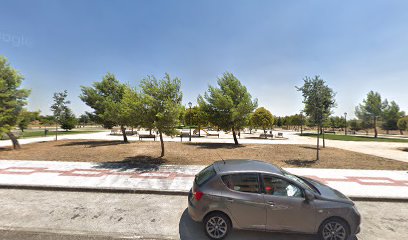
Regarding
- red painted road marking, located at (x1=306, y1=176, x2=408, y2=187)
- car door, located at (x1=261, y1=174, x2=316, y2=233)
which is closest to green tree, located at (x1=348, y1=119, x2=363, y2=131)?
red painted road marking, located at (x1=306, y1=176, x2=408, y2=187)

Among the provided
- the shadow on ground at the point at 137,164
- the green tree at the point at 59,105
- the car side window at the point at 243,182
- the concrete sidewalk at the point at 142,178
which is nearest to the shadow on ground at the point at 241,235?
the car side window at the point at 243,182

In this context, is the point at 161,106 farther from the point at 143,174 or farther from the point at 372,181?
the point at 372,181

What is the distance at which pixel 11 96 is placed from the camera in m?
15.3

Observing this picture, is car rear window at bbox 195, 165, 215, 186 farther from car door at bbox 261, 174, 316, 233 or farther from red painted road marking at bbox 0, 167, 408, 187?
red painted road marking at bbox 0, 167, 408, 187

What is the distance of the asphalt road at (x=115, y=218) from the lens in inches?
168

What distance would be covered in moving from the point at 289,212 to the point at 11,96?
2232cm

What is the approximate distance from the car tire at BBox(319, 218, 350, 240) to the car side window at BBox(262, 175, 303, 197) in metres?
0.83

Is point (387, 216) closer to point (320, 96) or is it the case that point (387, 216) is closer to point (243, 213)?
point (243, 213)

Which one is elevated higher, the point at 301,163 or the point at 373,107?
the point at 373,107

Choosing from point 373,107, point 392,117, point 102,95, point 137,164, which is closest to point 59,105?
point 102,95

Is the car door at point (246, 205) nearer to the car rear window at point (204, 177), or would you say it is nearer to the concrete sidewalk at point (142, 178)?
the car rear window at point (204, 177)

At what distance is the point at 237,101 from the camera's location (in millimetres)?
19672

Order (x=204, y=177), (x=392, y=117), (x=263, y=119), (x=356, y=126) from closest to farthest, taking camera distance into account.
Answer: (x=204, y=177)
(x=263, y=119)
(x=392, y=117)
(x=356, y=126)

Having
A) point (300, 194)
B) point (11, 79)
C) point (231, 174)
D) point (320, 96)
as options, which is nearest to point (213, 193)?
point (231, 174)
